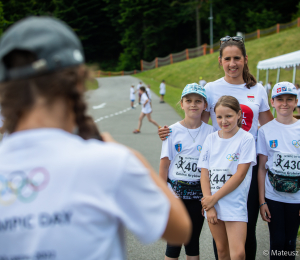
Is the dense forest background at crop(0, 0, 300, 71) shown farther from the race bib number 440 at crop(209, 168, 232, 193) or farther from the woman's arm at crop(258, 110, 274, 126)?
the race bib number 440 at crop(209, 168, 232, 193)

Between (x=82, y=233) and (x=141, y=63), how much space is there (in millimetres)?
53843

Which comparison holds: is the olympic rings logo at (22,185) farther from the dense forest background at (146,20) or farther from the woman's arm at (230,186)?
the dense forest background at (146,20)

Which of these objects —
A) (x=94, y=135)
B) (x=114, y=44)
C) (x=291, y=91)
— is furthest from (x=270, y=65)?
(x=114, y=44)

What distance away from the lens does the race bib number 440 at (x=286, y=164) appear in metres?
2.95

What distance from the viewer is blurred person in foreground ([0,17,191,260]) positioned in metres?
0.93

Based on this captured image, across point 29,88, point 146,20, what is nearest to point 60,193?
point 29,88

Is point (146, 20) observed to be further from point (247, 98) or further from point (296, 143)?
point (296, 143)

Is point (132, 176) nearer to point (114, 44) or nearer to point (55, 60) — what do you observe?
point (55, 60)

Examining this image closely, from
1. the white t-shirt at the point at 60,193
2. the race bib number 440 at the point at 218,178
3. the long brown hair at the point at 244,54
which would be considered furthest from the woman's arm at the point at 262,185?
the white t-shirt at the point at 60,193

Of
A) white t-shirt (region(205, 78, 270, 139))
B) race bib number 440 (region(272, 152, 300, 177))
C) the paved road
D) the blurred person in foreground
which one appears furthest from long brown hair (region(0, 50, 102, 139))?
race bib number 440 (region(272, 152, 300, 177))

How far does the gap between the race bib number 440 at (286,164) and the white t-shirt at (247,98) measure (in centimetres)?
33

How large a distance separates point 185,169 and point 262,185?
772 millimetres

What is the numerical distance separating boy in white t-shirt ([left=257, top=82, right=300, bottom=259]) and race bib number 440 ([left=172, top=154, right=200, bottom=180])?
2.11 ft

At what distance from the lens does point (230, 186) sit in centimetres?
270
